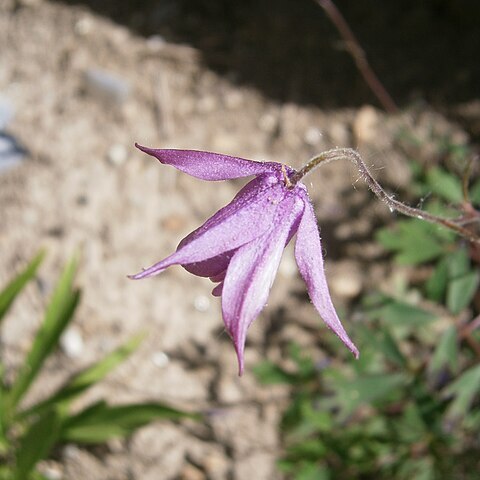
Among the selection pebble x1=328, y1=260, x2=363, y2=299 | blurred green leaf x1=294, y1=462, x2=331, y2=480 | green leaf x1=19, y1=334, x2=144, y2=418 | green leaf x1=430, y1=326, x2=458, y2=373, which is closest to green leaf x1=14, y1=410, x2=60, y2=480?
green leaf x1=19, y1=334, x2=144, y2=418

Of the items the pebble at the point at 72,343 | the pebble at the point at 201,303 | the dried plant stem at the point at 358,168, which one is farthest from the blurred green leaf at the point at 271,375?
the dried plant stem at the point at 358,168

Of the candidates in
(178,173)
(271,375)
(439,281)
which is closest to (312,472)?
(271,375)

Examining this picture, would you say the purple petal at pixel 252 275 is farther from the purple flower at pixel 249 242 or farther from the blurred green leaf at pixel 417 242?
the blurred green leaf at pixel 417 242

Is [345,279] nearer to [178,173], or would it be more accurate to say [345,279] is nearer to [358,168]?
[178,173]

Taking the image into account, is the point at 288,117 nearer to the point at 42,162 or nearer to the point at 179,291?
the point at 179,291

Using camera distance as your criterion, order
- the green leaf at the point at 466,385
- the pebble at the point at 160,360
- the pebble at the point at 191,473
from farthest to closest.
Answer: the pebble at the point at 160,360, the pebble at the point at 191,473, the green leaf at the point at 466,385

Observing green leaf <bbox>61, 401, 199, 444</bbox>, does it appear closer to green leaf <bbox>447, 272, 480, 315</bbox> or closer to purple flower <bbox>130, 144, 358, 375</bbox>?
green leaf <bbox>447, 272, 480, 315</bbox>
